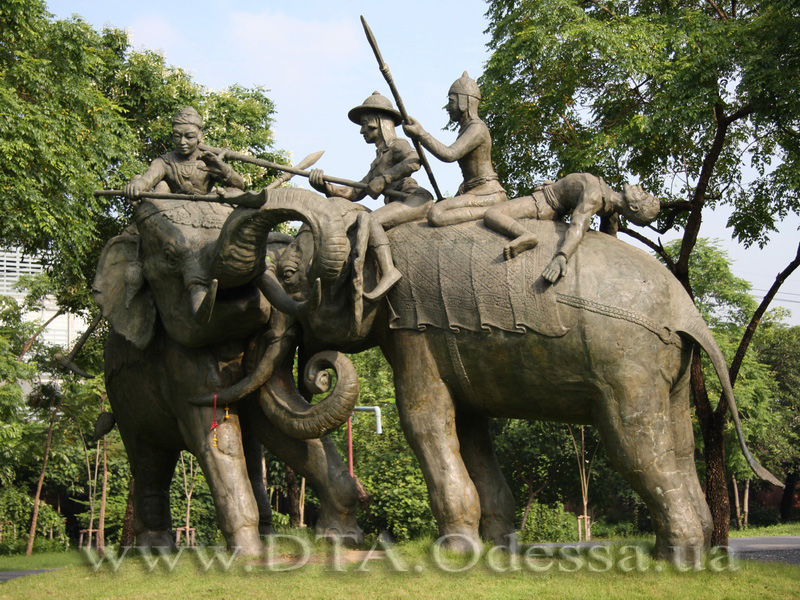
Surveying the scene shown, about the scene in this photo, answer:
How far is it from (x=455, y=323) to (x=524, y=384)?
2.48 ft

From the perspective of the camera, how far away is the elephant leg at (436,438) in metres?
8.13

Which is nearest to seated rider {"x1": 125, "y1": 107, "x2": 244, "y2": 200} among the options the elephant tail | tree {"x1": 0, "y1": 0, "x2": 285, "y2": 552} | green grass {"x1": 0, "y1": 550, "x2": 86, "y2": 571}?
the elephant tail

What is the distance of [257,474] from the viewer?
1045 cm

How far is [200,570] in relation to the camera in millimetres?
8234

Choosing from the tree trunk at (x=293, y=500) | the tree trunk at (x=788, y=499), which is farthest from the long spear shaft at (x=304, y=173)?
the tree trunk at (x=788, y=499)

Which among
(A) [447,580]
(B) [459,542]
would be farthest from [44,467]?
(A) [447,580]

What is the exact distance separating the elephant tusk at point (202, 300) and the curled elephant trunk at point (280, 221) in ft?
0.61

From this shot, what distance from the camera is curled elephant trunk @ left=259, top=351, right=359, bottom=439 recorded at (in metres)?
8.80

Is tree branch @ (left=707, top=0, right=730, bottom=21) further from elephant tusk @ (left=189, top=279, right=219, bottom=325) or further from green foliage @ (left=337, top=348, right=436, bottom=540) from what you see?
green foliage @ (left=337, top=348, right=436, bottom=540)

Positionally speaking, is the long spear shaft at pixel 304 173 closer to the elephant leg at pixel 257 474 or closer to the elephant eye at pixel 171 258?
the elephant eye at pixel 171 258

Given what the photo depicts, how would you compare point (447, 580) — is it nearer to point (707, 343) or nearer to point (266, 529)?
point (707, 343)

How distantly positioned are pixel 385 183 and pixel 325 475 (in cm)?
284

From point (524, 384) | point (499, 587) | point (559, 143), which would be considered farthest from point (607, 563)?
point (559, 143)

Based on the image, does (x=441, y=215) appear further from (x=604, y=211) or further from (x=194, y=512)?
(x=194, y=512)
